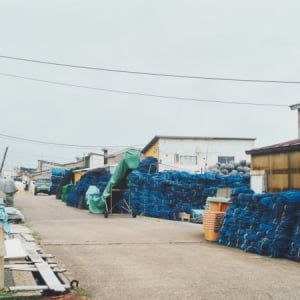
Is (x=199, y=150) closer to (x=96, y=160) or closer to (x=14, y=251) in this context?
(x=96, y=160)

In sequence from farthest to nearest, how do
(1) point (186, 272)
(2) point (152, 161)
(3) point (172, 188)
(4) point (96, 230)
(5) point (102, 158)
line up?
(5) point (102, 158) → (2) point (152, 161) → (3) point (172, 188) → (4) point (96, 230) → (1) point (186, 272)

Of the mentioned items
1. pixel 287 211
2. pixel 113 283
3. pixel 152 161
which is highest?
pixel 152 161

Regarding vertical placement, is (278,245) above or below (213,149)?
below

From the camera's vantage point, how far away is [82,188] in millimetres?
35281

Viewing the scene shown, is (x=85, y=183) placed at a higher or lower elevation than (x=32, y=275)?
higher

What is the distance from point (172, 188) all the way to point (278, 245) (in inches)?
575

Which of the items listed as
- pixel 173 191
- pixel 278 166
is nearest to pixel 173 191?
pixel 173 191

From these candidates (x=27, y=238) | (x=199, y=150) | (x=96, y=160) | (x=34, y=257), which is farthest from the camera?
(x=96, y=160)

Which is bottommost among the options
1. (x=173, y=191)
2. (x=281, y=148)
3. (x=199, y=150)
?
(x=173, y=191)

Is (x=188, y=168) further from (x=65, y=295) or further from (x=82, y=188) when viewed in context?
(x=65, y=295)

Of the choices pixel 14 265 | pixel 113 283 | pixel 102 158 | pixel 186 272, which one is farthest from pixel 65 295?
pixel 102 158

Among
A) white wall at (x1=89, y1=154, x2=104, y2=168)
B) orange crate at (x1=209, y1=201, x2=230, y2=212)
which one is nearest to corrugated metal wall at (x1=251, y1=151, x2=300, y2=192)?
orange crate at (x1=209, y1=201, x2=230, y2=212)

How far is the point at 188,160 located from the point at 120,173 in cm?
1976

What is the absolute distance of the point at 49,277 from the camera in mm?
7801
